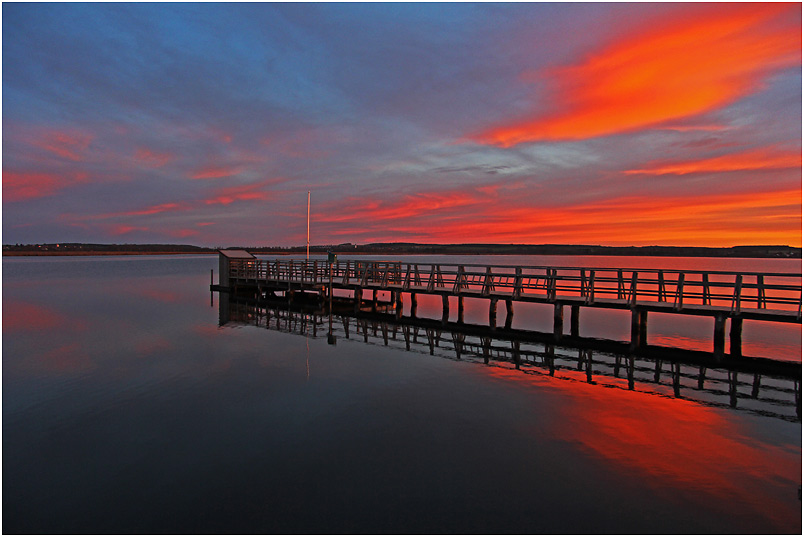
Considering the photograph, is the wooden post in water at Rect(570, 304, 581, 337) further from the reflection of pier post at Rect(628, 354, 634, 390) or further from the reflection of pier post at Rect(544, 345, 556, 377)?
the reflection of pier post at Rect(628, 354, 634, 390)

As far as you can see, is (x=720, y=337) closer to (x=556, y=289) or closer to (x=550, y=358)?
(x=550, y=358)

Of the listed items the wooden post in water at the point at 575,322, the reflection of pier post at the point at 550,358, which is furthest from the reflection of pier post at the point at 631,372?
the wooden post in water at the point at 575,322

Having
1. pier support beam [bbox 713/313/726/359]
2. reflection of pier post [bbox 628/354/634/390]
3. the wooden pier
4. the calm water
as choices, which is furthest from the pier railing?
the calm water

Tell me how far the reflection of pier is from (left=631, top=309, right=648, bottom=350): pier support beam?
33 cm

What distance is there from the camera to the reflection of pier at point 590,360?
40.2 feet

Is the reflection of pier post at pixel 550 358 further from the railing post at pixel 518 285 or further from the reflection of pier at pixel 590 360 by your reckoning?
the railing post at pixel 518 285

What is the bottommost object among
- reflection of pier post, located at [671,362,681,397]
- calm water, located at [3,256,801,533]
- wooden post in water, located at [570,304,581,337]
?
calm water, located at [3,256,801,533]

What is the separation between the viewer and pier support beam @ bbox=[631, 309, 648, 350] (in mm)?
17469

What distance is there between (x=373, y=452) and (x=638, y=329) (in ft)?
42.1

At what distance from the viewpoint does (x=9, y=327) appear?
22984 mm

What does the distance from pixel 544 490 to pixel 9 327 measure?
85.1ft

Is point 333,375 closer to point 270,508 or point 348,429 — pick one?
point 348,429

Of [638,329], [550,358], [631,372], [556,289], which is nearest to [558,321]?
[556,289]

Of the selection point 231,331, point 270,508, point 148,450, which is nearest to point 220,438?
point 148,450
